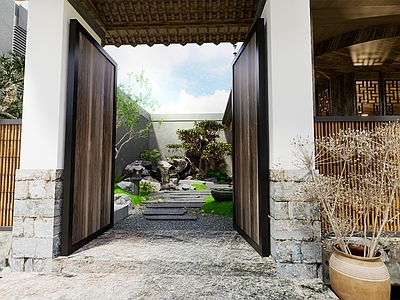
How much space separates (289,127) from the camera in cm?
257

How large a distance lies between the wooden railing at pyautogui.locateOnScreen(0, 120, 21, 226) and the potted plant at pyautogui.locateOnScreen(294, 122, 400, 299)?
3.11 m

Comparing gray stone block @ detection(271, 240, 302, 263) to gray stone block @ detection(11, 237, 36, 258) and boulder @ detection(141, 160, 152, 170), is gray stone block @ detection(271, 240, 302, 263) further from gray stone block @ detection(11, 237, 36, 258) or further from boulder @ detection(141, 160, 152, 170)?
boulder @ detection(141, 160, 152, 170)

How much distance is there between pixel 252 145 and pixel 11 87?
4054 mm

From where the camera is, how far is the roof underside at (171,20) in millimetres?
3789

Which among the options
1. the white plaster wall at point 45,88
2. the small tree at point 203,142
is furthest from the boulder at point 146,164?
the white plaster wall at point 45,88

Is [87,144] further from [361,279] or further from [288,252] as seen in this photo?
[361,279]

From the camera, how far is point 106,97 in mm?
3736

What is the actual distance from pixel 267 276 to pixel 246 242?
27.0 inches

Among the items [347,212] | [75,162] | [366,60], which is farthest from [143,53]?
[347,212]

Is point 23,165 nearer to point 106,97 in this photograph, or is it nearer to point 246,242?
point 106,97

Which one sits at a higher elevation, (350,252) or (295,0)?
(295,0)

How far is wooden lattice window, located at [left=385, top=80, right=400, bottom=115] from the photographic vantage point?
5641 mm

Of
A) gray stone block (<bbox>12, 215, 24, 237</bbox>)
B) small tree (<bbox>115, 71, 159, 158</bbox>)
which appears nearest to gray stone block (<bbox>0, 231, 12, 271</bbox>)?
gray stone block (<bbox>12, 215, 24, 237</bbox>)

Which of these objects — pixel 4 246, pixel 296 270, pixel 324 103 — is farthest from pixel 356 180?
pixel 324 103
